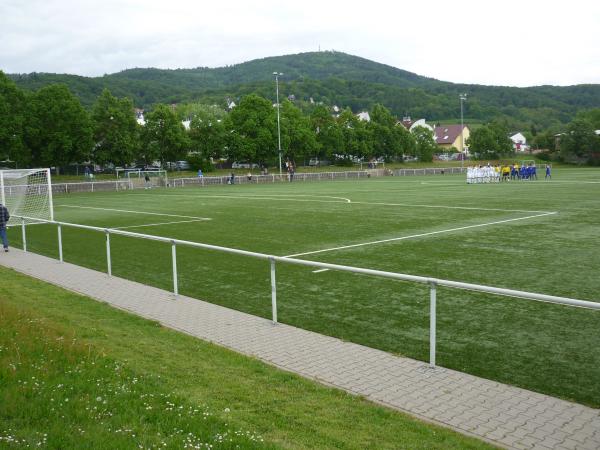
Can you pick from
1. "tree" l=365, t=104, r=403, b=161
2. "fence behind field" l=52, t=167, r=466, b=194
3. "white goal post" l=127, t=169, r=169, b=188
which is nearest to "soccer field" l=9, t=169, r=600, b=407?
"fence behind field" l=52, t=167, r=466, b=194

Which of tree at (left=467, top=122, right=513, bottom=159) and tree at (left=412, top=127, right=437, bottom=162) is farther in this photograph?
tree at (left=467, top=122, right=513, bottom=159)

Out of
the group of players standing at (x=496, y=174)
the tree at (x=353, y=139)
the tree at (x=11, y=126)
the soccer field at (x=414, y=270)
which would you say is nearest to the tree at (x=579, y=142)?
the tree at (x=353, y=139)

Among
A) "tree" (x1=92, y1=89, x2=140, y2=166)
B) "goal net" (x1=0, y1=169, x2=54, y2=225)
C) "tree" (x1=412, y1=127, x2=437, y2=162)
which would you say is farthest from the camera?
"tree" (x1=412, y1=127, x2=437, y2=162)

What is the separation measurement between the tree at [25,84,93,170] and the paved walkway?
57.3 meters

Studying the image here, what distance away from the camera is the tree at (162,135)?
236 ft

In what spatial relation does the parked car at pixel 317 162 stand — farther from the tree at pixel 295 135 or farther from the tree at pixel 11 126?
the tree at pixel 11 126

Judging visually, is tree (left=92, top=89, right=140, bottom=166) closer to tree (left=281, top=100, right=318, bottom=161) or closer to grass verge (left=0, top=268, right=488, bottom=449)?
tree (left=281, top=100, right=318, bottom=161)

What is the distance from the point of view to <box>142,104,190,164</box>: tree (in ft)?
236

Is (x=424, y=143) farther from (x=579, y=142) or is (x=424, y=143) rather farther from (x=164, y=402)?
(x=164, y=402)

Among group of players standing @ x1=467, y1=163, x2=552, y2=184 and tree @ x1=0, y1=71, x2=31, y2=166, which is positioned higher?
tree @ x1=0, y1=71, x2=31, y2=166

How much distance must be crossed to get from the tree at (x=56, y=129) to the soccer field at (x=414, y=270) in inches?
1528

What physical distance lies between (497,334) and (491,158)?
102975 millimetres

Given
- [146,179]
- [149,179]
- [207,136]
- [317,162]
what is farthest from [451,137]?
[146,179]

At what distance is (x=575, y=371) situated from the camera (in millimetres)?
6434
